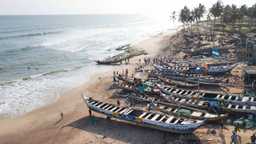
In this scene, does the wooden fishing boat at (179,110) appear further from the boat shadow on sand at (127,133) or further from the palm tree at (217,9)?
the palm tree at (217,9)

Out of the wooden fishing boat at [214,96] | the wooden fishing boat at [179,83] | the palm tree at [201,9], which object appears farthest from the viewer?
the palm tree at [201,9]

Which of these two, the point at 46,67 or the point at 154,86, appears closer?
the point at 154,86

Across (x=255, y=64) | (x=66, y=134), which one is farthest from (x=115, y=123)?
(x=255, y=64)

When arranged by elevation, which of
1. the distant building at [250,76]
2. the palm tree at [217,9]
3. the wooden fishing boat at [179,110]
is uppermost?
the palm tree at [217,9]

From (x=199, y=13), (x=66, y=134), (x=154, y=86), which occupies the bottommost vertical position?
(x=66, y=134)

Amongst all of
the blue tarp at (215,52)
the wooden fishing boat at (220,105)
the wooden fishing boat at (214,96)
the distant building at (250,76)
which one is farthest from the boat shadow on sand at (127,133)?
the blue tarp at (215,52)

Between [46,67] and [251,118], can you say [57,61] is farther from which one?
[251,118]

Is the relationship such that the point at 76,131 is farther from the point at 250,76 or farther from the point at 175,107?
the point at 250,76

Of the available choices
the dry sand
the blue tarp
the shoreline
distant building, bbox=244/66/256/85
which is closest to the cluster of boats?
the dry sand
